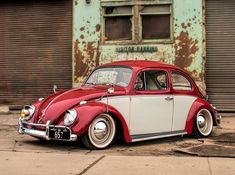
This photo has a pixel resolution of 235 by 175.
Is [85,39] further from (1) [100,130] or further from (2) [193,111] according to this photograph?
(1) [100,130]

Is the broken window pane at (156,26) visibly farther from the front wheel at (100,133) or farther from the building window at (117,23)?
the front wheel at (100,133)

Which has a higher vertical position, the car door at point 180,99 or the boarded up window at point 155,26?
the boarded up window at point 155,26

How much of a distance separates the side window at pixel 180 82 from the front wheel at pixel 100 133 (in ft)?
5.91

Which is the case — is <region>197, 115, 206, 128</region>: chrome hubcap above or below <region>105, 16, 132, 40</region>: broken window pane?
below

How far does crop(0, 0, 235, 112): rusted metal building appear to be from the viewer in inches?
517

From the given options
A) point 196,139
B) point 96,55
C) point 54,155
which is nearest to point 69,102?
point 54,155

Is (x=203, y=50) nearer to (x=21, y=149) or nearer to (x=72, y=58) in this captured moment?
(x=72, y=58)

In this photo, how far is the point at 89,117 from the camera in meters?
7.14

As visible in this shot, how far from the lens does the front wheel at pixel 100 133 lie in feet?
23.7

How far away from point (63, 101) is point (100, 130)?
84cm

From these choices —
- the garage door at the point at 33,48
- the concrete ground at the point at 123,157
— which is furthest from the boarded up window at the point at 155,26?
the concrete ground at the point at 123,157

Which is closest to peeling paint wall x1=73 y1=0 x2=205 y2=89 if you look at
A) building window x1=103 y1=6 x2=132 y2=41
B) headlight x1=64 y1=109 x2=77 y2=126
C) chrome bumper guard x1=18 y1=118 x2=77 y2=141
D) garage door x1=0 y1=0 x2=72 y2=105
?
building window x1=103 y1=6 x2=132 y2=41

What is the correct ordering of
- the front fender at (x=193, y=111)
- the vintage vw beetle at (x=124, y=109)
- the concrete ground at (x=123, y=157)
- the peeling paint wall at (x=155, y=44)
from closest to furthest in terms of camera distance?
the concrete ground at (x=123, y=157), the vintage vw beetle at (x=124, y=109), the front fender at (x=193, y=111), the peeling paint wall at (x=155, y=44)

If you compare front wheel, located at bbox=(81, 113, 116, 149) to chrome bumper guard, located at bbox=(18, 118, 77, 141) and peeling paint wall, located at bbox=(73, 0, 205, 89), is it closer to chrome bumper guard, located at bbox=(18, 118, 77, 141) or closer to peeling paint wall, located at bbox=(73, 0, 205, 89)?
chrome bumper guard, located at bbox=(18, 118, 77, 141)
